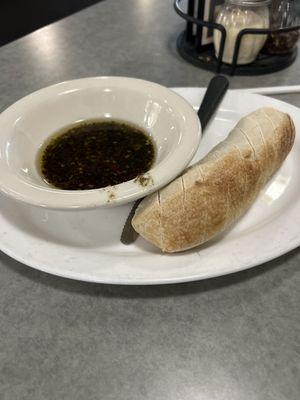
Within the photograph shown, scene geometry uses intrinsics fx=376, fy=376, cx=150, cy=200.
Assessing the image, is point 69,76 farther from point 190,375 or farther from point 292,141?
point 190,375

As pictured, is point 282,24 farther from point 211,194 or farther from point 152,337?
point 152,337

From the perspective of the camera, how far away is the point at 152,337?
66 cm

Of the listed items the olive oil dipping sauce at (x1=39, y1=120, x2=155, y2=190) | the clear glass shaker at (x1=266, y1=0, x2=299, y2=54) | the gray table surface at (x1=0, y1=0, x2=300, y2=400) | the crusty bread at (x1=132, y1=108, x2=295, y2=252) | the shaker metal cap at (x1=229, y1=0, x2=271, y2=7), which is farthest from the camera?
the clear glass shaker at (x1=266, y1=0, x2=299, y2=54)

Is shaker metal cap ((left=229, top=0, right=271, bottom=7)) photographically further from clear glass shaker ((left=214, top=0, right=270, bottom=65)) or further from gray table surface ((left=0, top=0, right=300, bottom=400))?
gray table surface ((left=0, top=0, right=300, bottom=400))

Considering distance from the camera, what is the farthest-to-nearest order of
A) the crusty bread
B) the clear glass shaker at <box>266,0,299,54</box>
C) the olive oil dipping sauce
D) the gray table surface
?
the clear glass shaker at <box>266,0,299,54</box> < the olive oil dipping sauce < the crusty bread < the gray table surface

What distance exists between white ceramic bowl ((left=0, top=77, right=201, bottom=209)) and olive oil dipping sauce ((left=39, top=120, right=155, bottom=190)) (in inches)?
0.9

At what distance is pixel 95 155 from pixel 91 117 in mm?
148

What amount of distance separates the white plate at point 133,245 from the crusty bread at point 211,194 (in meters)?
0.04

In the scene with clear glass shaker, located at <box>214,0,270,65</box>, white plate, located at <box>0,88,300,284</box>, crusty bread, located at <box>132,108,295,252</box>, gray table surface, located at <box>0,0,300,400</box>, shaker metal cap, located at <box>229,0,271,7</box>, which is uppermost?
shaker metal cap, located at <box>229,0,271,7</box>

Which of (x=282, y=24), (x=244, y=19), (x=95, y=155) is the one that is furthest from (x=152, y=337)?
(x=282, y=24)

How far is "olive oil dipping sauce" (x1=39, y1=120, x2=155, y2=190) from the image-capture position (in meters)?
0.85

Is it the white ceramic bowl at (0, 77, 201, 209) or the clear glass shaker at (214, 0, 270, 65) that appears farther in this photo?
the clear glass shaker at (214, 0, 270, 65)

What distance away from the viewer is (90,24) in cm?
175

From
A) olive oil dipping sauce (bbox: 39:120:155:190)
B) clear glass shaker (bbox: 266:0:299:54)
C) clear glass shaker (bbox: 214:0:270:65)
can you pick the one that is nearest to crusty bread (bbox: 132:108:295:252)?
olive oil dipping sauce (bbox: 39:120:155:190)
